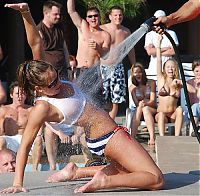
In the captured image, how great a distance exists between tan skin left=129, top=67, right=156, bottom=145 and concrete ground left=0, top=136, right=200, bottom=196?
101 centimetres

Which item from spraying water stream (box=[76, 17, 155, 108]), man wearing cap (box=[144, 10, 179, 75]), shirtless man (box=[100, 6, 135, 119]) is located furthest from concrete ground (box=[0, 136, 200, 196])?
man wearing cap (box=[144, 10, 179, 75])

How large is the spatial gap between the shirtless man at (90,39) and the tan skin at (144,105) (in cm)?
60

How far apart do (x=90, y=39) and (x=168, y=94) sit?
1166mm

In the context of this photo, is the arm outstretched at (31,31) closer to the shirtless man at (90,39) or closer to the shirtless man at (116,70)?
the shirtless man at (90,39)

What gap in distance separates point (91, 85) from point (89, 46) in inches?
131

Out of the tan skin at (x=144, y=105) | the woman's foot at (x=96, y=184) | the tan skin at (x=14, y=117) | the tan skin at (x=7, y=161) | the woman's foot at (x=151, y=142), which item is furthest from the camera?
the tan skin at (x=144, y=105)

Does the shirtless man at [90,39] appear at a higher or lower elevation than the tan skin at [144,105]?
higher

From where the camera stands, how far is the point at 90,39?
9297 mm

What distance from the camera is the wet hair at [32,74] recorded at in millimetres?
5164

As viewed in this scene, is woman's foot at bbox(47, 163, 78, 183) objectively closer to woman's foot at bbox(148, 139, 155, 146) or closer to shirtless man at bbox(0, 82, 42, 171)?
shirtless man at bbox(0, 82, 42, 171)

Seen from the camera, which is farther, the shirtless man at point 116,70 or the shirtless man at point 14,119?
the shirtless man at point 116,70

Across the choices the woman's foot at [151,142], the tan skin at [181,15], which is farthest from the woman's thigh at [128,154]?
the woman's foot at [151,142]

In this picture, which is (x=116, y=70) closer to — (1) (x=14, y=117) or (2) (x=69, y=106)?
(1) (x=14, y=117)

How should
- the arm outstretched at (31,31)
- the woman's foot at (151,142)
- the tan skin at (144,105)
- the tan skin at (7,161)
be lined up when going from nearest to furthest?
the arm outstretched at (31,31) < the tan skin at (7,161) < the woman's foot at (151,142) < the tan skin at (144,105)
